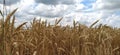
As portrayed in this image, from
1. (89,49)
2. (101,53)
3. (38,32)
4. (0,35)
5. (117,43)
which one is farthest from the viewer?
(117,43)

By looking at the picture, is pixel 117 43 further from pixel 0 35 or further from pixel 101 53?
pixel 0 35

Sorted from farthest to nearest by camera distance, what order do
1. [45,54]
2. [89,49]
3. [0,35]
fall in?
[89,49]
[45,54]
[0,35]

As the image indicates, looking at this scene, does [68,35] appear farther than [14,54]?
Yes

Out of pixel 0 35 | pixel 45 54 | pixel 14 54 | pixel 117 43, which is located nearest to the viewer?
pixel 0 35

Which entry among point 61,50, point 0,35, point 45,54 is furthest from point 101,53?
point 0,35

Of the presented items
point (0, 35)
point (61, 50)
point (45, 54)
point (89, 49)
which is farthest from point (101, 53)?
point (0, 35)

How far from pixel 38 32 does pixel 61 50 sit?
0.80m

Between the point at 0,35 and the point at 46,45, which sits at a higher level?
the point at 0,35

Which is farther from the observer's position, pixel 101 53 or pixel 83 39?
pixel 83 39

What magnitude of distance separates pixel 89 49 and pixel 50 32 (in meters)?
0.74

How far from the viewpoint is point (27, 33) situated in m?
4.95

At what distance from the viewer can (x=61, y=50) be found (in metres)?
4.29

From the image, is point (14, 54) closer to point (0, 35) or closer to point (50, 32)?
point (0, 35)

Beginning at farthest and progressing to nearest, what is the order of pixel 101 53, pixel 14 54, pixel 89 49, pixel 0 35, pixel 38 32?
pixel 38 32 → pixel 89 49 → pixel 101 53 → pixel 14 54 → pixel 0 35
